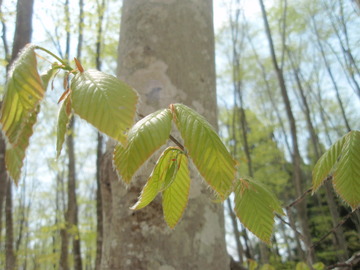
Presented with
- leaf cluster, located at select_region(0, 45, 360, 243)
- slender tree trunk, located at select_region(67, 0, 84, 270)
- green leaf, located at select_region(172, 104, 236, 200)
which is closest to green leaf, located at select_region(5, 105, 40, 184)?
leaf cluster, located at select_region(0, 45, 360, 243)

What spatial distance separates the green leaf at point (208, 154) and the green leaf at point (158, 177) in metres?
0.13

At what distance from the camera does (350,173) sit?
57 cm

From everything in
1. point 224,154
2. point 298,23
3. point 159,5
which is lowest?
point 224,154

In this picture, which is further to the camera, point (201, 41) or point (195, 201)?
point (201, 41)

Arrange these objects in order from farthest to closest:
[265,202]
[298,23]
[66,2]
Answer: [298,23] < [66,2] < [265,202]

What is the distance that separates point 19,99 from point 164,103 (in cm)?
65

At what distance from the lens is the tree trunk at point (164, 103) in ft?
2.90

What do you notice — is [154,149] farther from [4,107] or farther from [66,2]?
[66,2]

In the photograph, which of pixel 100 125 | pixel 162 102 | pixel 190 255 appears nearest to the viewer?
pixel 100 125

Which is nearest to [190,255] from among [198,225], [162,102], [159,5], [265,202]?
[198,225]

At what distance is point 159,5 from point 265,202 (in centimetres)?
82

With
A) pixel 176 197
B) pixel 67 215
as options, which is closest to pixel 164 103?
pixel 176 197

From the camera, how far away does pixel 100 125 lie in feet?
1.16

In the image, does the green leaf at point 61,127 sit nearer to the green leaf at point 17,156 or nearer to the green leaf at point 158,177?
the green leaf at point 17,156
